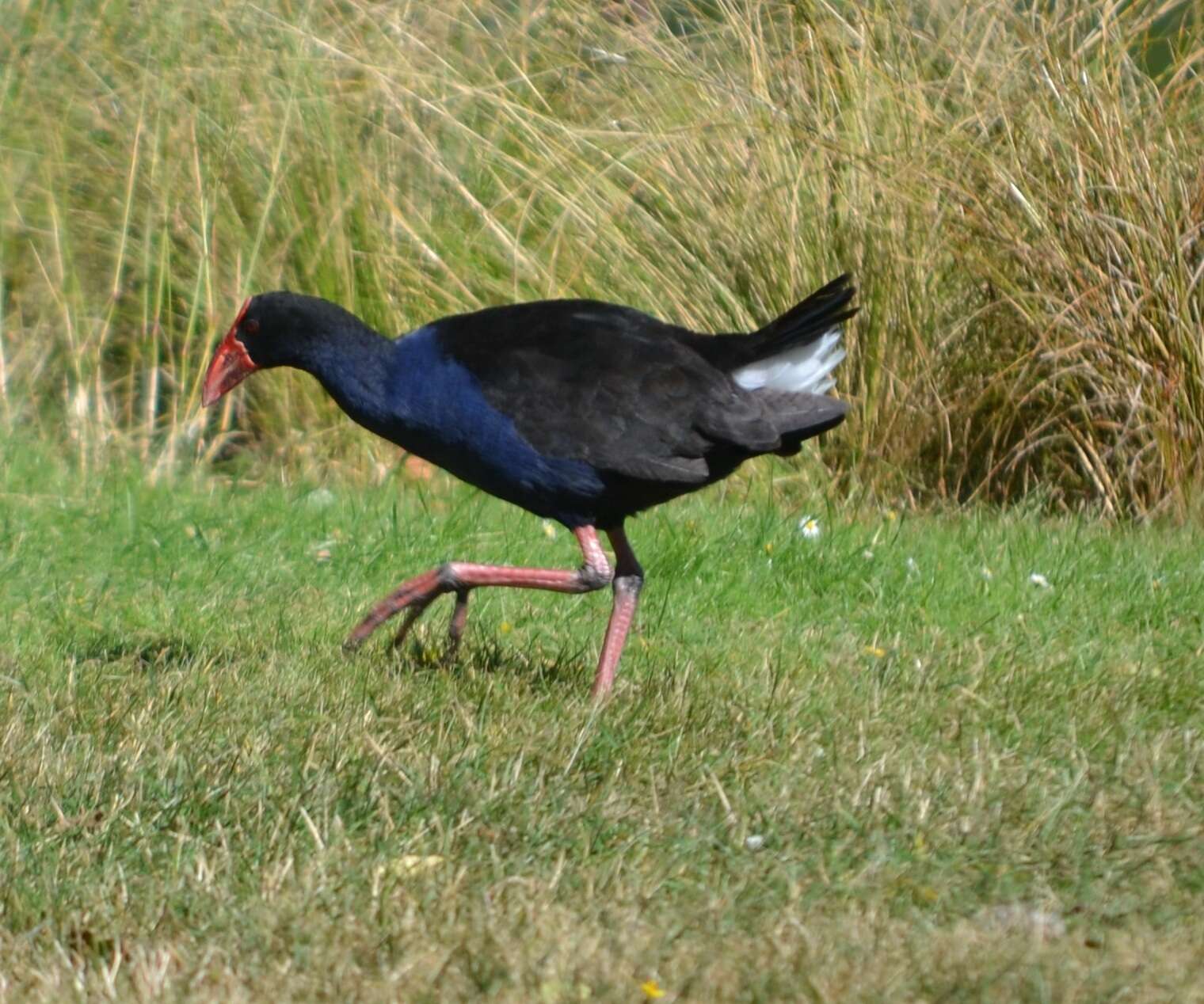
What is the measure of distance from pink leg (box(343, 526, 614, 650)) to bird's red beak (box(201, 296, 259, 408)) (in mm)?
737

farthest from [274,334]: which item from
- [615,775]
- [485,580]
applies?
[615,775]

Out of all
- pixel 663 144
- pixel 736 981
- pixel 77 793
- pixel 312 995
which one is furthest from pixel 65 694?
pixel 663 144

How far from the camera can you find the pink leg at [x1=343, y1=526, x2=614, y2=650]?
435 cm

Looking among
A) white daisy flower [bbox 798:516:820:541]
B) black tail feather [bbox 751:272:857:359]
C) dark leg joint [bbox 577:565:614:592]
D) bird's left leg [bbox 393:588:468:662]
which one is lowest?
white daisy flower [bbox 798:516:820:541]

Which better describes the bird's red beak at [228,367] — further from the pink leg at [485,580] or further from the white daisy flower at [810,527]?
the white daisy flower at [810,527]

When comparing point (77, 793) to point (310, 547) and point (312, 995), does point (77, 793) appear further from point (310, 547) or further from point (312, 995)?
point (310, 547)

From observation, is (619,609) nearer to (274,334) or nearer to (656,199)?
(274,334)

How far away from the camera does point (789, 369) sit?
4434 mm

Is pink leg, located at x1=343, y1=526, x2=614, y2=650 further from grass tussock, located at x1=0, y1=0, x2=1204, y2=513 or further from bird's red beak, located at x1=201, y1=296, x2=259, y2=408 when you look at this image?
grass tussock, located at x1=0, y1=0, x2=1204, y2=513

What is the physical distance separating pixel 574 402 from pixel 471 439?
242mm

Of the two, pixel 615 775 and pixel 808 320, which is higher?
pixel 808 320

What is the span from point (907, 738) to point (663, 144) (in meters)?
3.53

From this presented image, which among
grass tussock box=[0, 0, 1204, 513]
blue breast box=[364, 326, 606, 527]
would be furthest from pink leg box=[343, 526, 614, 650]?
grass tussock box=[0, 0, 1204, 513]

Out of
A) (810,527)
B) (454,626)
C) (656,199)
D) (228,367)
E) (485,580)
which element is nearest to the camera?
(485,580)
